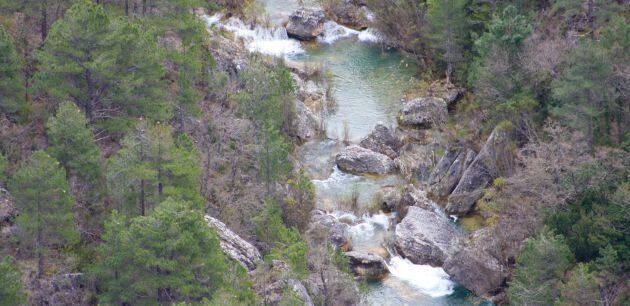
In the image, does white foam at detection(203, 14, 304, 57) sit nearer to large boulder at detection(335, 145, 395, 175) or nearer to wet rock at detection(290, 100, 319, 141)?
wet rock at detection(290, 100, 319, 141)

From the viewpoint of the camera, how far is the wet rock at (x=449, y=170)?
177 ft

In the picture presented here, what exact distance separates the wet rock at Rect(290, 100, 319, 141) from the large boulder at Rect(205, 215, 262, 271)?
17.5 metres

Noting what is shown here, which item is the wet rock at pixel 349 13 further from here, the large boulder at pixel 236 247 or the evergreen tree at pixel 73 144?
Result: the evergreen tree at pixel 73 144

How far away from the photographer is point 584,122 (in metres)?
47.9

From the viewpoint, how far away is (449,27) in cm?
6444

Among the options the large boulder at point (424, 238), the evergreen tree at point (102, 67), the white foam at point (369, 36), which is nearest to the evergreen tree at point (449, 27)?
the white foam at point (369, 36)

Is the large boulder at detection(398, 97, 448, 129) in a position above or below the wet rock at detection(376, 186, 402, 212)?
above

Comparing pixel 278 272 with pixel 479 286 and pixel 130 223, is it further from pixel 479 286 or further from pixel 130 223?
pixel 479 286

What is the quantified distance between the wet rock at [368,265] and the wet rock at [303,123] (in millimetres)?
13215

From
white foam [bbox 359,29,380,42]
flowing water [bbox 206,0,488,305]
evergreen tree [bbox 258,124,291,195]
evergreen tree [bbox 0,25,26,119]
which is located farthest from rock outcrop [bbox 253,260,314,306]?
white foam [bbox 359,29,380,42]

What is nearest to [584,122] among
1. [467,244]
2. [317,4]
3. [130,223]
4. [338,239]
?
[467,244]

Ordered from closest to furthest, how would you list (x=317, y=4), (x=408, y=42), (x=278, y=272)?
(x=278, y=272) < (x=408, y=42) < (x=317, y=4)

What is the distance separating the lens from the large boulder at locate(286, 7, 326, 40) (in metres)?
73.4

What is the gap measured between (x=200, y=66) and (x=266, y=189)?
9.33 meters
